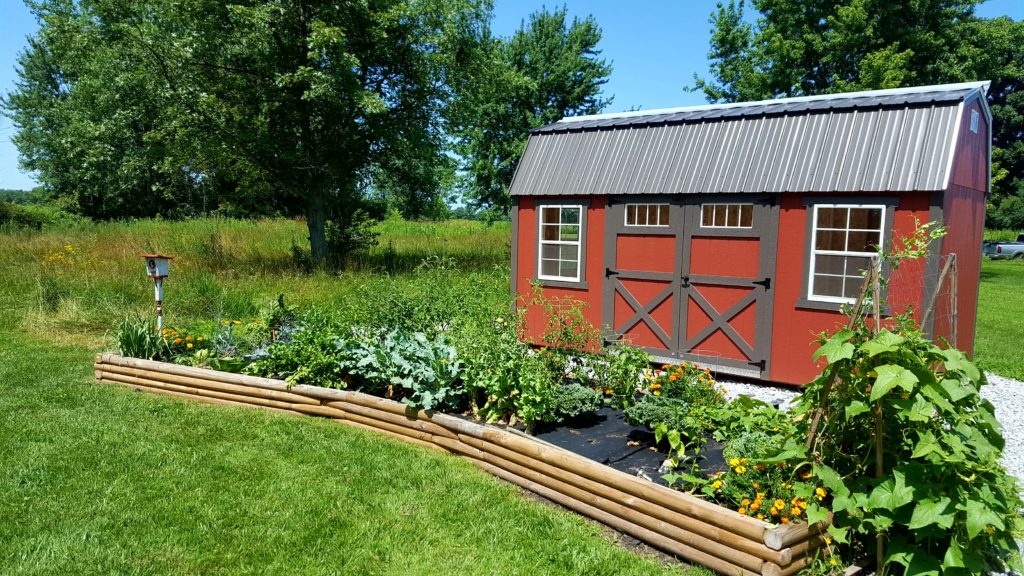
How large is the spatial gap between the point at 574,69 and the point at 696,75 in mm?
5665

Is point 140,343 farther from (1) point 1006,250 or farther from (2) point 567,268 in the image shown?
(1) point 1006,250

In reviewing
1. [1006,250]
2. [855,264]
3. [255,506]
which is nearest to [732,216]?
[855,264]

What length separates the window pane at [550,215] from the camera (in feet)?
28.8

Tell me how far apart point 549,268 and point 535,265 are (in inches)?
7.8

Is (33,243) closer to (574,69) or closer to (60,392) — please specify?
(60,392)

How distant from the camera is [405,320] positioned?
6.32 metres

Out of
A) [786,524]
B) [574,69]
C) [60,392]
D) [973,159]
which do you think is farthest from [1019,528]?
[574,69]

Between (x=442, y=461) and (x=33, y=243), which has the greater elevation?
(x=33, y=243)

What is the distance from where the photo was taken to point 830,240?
679 centimetres

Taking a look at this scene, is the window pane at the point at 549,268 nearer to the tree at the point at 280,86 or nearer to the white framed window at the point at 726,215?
the white framed window at the point at 726,215

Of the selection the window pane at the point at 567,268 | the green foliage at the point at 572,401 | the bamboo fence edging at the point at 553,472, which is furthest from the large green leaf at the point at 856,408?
the window pane at the point at 567,268

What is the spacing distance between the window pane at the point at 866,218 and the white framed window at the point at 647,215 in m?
1.99

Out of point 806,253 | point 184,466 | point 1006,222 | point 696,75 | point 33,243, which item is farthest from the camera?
point 1006,222

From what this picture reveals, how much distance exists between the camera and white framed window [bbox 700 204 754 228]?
7.27 m
